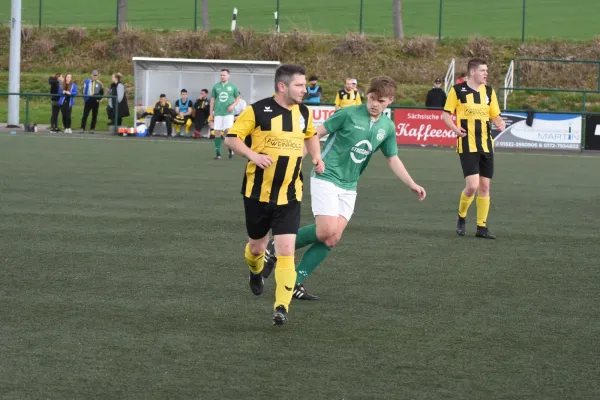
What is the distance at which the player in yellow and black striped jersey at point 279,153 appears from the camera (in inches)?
268

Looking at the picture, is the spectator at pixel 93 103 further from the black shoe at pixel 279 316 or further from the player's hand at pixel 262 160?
the black shoe at pixel 279 316

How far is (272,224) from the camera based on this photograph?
7004 millimetres

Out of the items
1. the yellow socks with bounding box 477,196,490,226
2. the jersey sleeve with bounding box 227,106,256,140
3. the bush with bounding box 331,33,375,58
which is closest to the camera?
the jersey sleeve with bounding box 227,106,256,140

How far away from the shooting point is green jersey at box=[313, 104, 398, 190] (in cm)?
786

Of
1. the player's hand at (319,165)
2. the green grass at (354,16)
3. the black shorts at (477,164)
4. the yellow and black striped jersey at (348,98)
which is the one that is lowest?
the black shorts at (477,164)

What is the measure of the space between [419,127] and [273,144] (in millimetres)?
21377

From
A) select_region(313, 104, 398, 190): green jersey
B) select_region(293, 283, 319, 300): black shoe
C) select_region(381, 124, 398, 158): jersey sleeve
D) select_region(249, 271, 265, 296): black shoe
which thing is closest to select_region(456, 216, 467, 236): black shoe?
select_region(381, 124, 398, 158): jersey sleeve

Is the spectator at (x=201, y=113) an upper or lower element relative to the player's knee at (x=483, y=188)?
upper

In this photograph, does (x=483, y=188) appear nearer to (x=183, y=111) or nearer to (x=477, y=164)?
(x=477, y=164)

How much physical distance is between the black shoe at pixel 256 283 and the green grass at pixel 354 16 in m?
38.1

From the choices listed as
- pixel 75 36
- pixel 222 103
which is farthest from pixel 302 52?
pixel 222 103

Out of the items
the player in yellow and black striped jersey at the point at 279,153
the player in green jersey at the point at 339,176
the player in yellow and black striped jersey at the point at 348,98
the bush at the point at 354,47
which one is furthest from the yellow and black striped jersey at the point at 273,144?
the bush at the point at 354,47

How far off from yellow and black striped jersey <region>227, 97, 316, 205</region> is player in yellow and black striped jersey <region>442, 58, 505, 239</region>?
477cm

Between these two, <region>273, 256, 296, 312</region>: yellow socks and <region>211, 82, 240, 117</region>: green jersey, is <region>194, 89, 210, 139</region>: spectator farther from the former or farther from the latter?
<region>273, 256, 296, 312</region>: yellow socks
